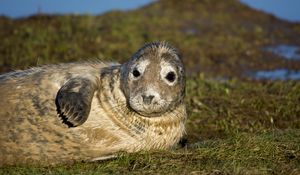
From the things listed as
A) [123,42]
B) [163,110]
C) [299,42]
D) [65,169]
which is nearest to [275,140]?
[163,110]

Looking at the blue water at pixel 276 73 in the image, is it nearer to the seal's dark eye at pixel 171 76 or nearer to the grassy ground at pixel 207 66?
the grassy ground at pixel 207 66

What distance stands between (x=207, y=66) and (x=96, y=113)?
32.1ft

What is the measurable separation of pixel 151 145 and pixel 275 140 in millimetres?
1192

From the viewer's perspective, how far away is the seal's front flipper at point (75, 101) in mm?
4289

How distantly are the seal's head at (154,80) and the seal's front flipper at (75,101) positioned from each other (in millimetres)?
331

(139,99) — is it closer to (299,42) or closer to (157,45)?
(157,45)

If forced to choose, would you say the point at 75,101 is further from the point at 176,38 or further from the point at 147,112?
the point at 176,38

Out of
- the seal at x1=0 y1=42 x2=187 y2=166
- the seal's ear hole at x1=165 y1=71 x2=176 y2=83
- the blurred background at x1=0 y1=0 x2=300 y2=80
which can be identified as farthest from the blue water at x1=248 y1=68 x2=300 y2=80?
the seal's ear hole at x1=165 y1=71 x2=176 y2=83

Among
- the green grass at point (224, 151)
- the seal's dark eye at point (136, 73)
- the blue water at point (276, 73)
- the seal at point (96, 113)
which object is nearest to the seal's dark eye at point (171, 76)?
the seal at point (96, 113)

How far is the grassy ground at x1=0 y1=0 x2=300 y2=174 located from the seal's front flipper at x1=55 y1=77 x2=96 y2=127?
379 millimetres

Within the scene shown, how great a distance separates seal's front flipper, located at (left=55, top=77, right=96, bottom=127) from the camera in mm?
4289

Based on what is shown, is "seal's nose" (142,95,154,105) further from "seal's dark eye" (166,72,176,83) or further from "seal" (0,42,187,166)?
"seal's dark eye" (166,72,176,83)

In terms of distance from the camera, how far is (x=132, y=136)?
450 cm

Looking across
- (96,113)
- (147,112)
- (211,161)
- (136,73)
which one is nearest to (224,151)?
(211,161)
